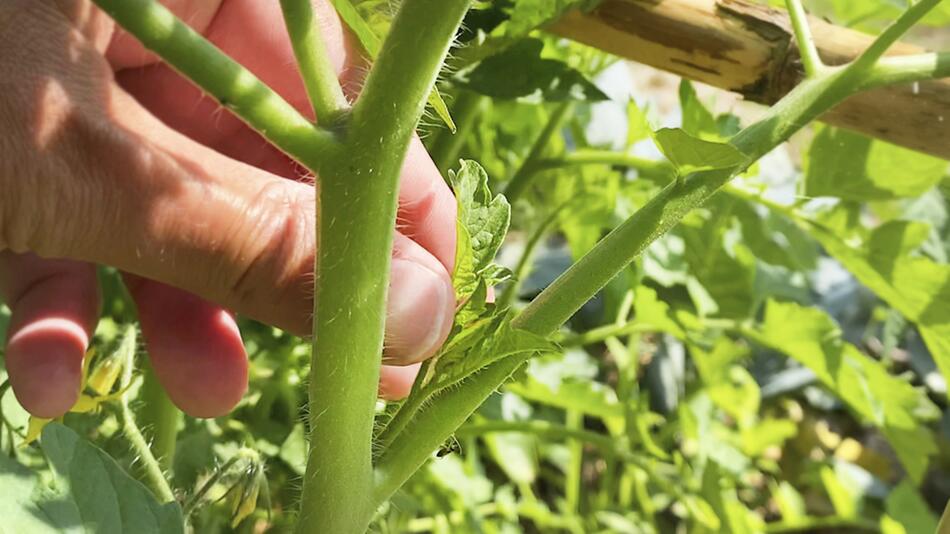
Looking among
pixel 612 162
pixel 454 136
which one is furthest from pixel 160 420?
pixel 612 162

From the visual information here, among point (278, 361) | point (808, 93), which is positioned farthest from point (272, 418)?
point (808, 93)

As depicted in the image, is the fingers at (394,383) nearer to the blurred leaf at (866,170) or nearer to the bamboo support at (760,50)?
the bamboo support at (760,50)

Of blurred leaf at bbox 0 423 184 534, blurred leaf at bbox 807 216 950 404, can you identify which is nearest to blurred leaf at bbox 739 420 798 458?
blurred leaf at bbox 807 216 950 404

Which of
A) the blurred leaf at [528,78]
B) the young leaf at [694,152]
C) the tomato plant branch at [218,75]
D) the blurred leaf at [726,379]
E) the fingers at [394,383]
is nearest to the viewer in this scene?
the tomato plant branch at [218,75]

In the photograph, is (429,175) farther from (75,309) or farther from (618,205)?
(618,205)

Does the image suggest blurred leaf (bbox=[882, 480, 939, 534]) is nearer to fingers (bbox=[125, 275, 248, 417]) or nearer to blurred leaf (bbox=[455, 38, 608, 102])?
blurred leaf (bbox=[455, 38, 608, 102])

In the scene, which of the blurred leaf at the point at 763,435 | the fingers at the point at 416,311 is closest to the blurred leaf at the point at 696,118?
the fingers at the point at 416,311

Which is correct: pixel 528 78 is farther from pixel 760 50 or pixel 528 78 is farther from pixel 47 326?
pixel 47 326
